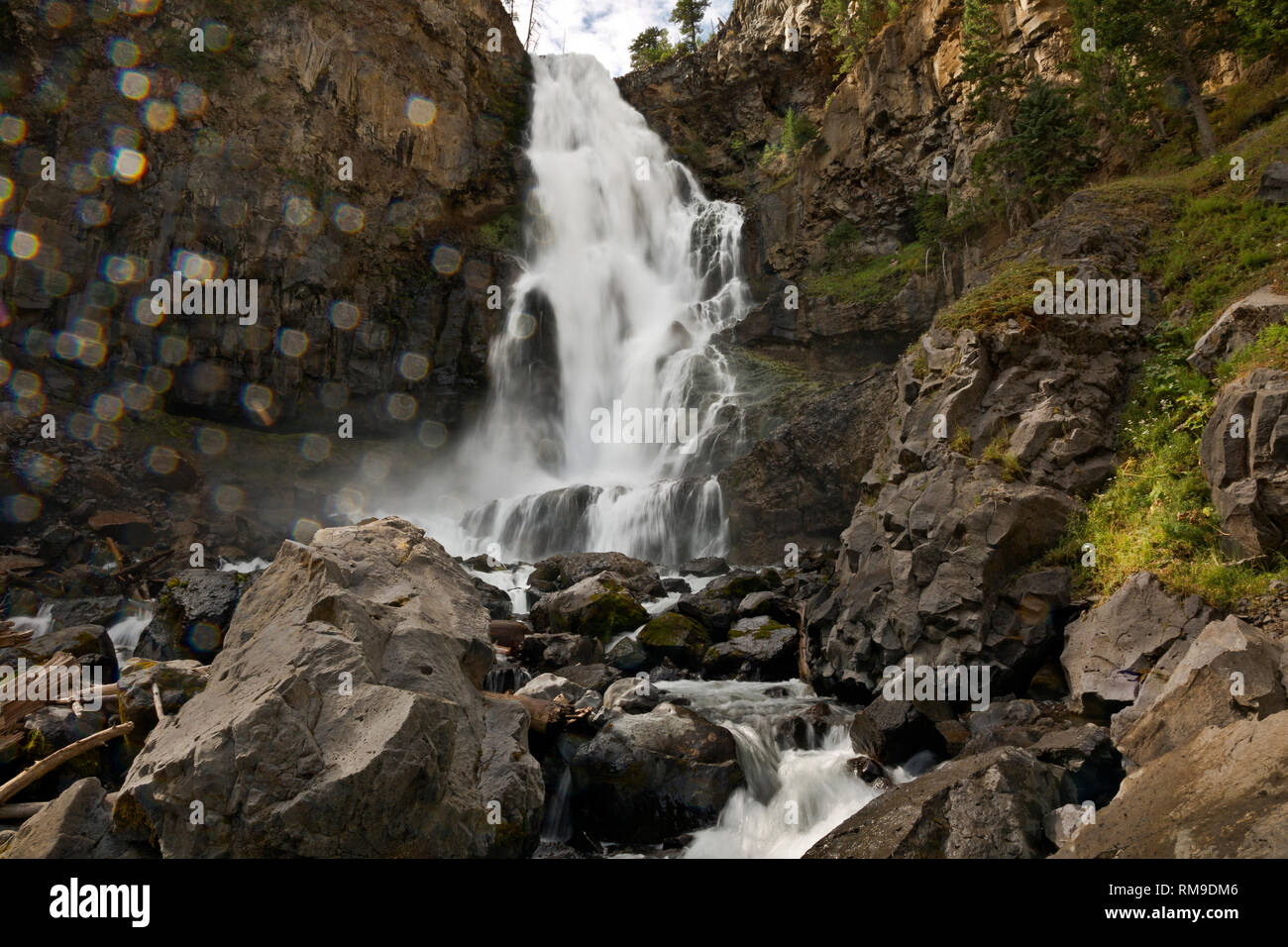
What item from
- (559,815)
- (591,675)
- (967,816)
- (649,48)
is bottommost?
(559,815)

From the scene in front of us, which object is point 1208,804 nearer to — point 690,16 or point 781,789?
point 781,789

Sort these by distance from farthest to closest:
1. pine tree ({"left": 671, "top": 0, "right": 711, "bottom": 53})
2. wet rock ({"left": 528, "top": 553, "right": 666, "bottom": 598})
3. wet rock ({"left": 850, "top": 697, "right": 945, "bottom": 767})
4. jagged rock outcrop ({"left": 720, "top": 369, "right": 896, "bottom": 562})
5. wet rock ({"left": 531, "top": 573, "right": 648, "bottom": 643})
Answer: pine tree ({"left": 671, "top": 0, "right": 711, "bottom": 53}) < jagged rock outcrop ({"left": 720, "top": 369, "right": 896, "bottom": 562}) < wet rock ({"left": 528, "top": 553, "right": 666, "bottom": 598}) < wet rock ({"left": 531, "top": 573, "right": 648, "bottom": 643}) < wet rock ({"left": 850, "top": 697, "right": 945, "bottom": 767})

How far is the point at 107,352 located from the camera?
28469 millimetres

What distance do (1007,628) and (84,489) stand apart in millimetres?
30508

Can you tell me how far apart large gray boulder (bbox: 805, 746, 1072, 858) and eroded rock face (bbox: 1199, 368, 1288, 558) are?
12.6 ft

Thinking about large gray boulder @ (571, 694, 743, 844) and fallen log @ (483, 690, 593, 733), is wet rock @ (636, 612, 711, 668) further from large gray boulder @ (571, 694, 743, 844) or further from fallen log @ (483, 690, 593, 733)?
large gray boulder @ (571, 694, 743, 844)

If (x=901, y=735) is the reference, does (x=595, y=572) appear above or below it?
above

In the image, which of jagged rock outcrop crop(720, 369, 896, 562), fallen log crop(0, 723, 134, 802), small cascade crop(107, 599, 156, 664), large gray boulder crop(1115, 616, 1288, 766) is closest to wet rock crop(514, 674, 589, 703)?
fallen log crop(0, 723, 134, 802)

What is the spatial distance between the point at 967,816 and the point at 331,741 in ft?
17.1

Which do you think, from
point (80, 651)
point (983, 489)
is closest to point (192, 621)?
point (80, 651)

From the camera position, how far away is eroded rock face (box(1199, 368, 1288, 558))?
7.56 meters

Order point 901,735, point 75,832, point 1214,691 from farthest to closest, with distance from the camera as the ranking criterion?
point 901,735 < point 75,832 < point 1214,691

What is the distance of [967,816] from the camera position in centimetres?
564

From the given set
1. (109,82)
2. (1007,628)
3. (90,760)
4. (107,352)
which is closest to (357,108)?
(109,82)
